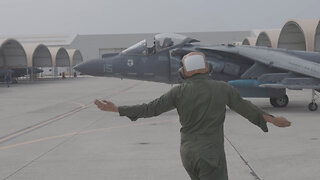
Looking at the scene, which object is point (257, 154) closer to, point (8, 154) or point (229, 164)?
point (229, 164)

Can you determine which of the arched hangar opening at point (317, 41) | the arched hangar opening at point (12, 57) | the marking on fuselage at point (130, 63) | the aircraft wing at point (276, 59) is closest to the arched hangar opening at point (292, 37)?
the arched hangar opening at point (317, 41)

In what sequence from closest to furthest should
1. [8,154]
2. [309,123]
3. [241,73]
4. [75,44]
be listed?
[8,154] → [309,123] → [241,73] → [75,44]

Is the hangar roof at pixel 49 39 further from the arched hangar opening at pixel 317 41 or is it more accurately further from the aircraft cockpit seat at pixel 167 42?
the aircraft cockpit seat at pixel 167 42

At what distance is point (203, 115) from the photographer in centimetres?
322

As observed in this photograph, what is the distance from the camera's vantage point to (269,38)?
137 ft

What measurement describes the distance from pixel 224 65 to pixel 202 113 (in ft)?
37.8

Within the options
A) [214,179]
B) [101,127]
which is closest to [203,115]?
[214,179]

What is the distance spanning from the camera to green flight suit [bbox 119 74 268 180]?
10.4 ft

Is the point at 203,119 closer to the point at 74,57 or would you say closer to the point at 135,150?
the point at 135,150

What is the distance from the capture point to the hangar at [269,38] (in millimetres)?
40312

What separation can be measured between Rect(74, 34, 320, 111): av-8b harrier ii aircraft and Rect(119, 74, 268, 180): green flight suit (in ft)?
34.6

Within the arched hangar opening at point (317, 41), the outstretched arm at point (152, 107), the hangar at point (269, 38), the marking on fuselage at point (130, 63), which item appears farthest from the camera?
the hangar at point (269, 38)

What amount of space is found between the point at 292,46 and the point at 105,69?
84.1ft

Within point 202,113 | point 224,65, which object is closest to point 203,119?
point 202,113
